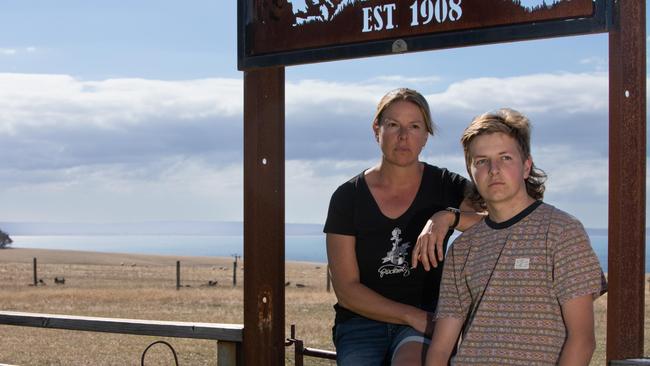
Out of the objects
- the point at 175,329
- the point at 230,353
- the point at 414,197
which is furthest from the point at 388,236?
the point at 175,329

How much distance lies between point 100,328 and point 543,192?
2411 mm

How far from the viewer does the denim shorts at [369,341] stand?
3404 millimetres

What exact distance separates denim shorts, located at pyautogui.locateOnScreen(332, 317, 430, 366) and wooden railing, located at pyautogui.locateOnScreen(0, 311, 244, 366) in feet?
1.82

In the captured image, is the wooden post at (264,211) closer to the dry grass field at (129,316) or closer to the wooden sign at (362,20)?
the wooden sign at (362,20)

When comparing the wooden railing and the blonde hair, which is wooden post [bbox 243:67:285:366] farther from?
the blonde hair

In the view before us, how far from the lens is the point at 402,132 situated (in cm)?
349

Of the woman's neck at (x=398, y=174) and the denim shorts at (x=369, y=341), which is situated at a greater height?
the woman's neck at (x=398, y=174)

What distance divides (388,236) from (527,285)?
84 cm

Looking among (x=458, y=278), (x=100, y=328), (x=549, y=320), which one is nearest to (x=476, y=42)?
(x=458, y=278)

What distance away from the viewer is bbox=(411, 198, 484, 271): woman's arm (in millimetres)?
3117

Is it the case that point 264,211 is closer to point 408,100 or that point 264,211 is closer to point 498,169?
point 408,100

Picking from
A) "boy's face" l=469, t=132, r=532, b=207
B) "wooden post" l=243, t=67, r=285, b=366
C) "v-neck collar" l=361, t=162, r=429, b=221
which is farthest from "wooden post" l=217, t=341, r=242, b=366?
"boy's face" l=469, t=132, r=532, b=207

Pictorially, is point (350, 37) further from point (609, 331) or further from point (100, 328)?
point (100, 328)

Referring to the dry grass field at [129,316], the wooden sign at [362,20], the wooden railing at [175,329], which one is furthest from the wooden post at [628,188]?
the dry grass field at [129,316]
